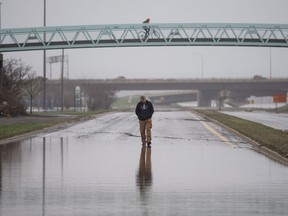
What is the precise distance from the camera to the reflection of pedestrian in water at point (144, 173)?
11402mm

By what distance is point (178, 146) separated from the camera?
20.7 m

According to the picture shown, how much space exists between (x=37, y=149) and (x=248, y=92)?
372ft

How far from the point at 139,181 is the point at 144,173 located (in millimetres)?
1293

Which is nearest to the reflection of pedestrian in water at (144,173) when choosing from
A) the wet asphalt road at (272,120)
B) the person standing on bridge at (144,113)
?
the person standing on bridge at (144,113)

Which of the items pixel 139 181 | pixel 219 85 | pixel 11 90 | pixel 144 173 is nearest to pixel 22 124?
pixel 11 90

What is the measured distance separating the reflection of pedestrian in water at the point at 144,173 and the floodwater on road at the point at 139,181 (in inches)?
0.8

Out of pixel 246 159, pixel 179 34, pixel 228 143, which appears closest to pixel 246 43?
pixel 179 34

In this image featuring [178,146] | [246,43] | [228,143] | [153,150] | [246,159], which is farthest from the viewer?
[246,43]

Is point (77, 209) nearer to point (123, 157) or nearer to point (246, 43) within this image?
point (123, 157)

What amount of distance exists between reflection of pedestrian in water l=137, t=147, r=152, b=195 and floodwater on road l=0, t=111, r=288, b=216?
0.02 metres

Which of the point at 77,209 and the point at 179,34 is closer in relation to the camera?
the point at 77,209

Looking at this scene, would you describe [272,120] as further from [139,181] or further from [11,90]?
[139,181]

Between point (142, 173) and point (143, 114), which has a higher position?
point (143, 114)

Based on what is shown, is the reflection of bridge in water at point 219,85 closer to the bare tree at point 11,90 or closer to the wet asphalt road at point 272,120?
the wet asphalt road at point 272,120
